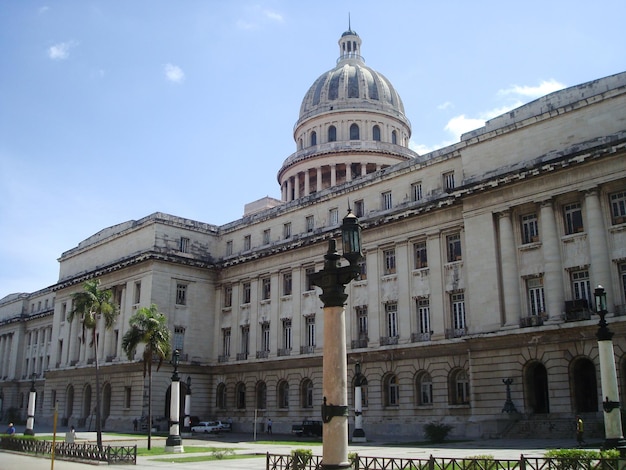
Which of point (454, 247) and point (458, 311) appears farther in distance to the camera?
point (454, 247)

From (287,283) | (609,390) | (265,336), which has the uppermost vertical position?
(287,283)

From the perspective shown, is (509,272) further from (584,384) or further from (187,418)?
(187,418)

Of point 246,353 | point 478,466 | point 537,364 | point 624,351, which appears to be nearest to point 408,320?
point 537,364

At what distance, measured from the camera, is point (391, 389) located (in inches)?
1892

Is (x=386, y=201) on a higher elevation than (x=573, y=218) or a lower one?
higher

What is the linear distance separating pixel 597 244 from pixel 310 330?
84.1 ft

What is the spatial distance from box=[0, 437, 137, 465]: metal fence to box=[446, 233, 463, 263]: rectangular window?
24297 millimetres

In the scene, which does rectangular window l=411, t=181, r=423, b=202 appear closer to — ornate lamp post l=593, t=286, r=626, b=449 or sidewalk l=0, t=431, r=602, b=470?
sidewalk l=0, t=431, r=602, b=470

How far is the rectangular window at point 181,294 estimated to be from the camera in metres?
62.6

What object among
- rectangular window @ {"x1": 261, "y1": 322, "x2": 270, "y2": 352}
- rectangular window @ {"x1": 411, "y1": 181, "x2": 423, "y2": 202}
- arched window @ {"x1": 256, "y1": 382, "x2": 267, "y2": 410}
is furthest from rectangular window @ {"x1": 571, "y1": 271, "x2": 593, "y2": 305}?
arched window @ {"x1": 256, "y1": 382, "x2": 267, "y2": 410}

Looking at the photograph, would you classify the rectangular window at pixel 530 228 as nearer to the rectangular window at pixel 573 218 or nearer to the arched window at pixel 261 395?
the rectangular window at pixel 573 218

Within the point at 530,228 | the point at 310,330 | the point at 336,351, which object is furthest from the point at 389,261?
the point at 336,351

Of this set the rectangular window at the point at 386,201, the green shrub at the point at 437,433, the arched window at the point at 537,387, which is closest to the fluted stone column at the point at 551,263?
the arched window at the point at 537,387

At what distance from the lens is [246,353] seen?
60.8 m
